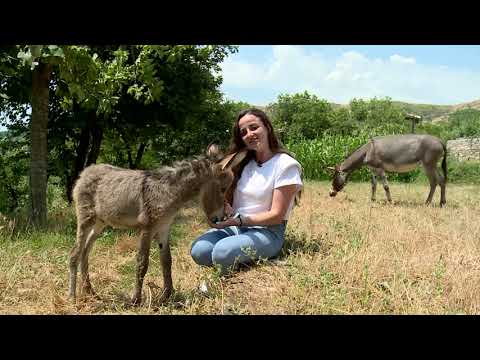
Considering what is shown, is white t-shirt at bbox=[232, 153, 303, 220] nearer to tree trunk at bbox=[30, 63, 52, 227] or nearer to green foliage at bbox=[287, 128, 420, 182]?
tree trunk at bbox=[30, 63, 52, 227]

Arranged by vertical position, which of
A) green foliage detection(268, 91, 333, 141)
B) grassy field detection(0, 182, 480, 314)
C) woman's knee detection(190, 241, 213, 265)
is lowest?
grassy field detection(0, 182, 480, 314)

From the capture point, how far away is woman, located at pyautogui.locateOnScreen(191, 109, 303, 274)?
15.0 feet

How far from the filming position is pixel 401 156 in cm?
1312

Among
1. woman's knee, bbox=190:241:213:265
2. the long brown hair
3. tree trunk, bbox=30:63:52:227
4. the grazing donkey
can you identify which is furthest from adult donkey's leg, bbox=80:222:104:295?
tree trunk, bbox=30:63:52:227

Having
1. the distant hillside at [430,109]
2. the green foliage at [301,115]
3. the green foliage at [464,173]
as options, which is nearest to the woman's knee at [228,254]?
the green foliage at [464,173]

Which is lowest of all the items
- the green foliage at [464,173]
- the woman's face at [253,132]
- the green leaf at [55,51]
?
the green foliage at [464,173]

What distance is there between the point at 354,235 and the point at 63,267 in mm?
3921

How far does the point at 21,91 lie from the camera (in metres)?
10.5

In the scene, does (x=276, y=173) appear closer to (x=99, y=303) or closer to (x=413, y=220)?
(x=99, y=303)

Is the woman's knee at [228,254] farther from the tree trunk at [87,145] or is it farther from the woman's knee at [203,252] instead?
the tree trunk at [87,145]

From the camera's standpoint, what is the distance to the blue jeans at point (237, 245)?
179 inches

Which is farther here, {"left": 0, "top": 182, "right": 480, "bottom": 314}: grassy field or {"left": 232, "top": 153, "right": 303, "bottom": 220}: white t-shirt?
{"left": 232, "top": 153, "right": 303, "bottom": 220}: white t-shirt
